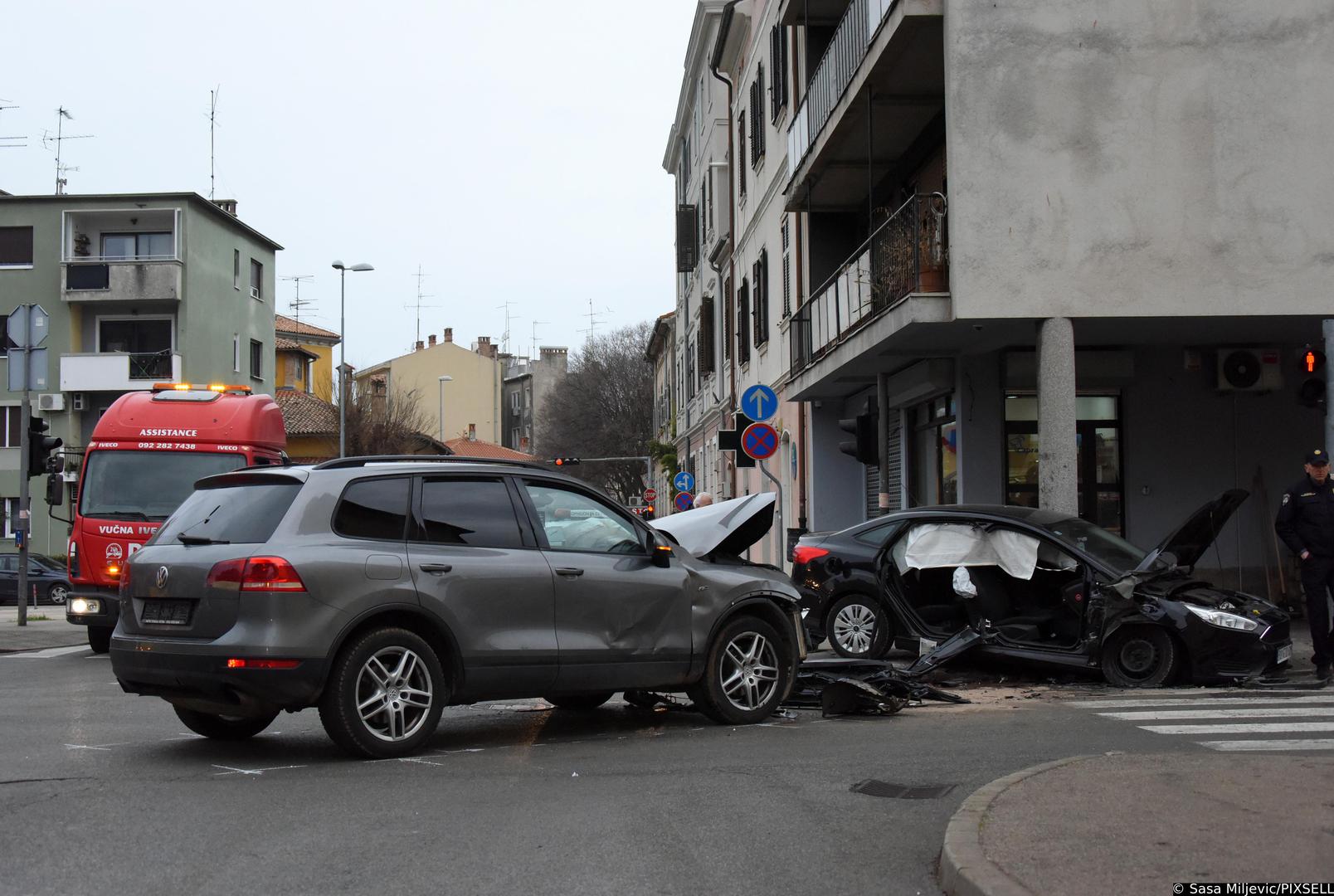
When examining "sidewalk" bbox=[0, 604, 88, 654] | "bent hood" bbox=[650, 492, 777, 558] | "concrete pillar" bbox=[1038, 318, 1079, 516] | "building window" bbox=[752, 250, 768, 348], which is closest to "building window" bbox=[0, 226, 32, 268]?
"sidewalk" bbox=[0, 604, 88, 654]

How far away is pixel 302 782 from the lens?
7293mm

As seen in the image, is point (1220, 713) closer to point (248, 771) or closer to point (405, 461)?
point (405, 461)

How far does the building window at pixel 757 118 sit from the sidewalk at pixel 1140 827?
2499cm

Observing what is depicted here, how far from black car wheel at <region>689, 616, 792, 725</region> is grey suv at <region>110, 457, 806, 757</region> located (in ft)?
0.04

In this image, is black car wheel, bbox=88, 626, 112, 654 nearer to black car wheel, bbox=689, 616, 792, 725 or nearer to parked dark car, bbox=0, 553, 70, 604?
black car wheel, bbox=689, 616, 792, 725

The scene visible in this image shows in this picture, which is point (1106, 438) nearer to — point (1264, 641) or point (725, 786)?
point (1264, 641)

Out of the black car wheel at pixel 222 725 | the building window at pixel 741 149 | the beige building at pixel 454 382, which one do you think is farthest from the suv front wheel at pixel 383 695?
the beige building at pixel 454 382

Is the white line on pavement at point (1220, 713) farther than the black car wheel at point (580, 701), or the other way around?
the black car wheel at point (580, 701)

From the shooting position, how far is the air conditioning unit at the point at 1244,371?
17938 mm

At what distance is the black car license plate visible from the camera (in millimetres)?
7734

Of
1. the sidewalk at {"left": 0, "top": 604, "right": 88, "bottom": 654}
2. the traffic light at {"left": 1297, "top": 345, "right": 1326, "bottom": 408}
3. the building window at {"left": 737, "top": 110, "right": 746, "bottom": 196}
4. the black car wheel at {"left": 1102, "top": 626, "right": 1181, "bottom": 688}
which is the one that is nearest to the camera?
the black car wheel at {"left": 1102, "top": 626, "right": 1181, "bottom": 688}

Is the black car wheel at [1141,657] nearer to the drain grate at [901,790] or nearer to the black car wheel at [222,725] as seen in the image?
the drain grate at [901,790]

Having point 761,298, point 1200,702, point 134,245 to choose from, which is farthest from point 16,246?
point 1200,702

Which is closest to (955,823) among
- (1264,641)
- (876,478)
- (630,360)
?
(1264,641)
